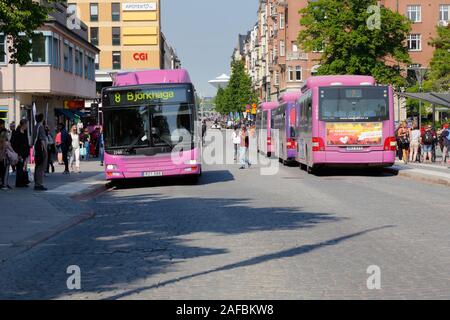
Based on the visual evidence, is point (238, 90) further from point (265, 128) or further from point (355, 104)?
point (355, 104)

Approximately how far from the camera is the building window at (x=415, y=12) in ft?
280

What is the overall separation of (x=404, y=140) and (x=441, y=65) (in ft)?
102

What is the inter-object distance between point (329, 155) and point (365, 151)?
1161 millimetres

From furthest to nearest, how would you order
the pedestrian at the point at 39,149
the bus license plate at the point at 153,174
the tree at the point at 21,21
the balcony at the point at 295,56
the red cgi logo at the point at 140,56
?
the red cgi logo at the point at 140,56
the balcony at the point at 295,56
the bus license plate at the point at 153,174
the pedestrian at the point at 39,149
the tree at the point at 21,21

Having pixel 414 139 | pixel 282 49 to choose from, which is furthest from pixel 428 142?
pixel 282 49

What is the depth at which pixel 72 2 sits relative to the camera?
88.6m

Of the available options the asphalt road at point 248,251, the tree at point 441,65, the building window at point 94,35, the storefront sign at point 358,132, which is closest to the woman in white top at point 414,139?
the storefront sign at point 358,132

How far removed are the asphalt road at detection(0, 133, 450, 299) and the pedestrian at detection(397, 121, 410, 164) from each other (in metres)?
17.2

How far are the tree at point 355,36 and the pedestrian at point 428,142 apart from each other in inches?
895

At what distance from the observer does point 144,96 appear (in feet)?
75.8

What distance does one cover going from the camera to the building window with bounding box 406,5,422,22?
85.4 metres

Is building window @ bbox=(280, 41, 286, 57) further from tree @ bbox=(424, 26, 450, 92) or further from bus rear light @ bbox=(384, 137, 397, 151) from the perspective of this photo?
bus rear light @ bbox=(384, 137, 397, 151)

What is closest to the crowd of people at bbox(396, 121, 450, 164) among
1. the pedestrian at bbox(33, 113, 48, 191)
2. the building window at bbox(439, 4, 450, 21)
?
the pedestrian at bbox(33, 113, 48, 191)

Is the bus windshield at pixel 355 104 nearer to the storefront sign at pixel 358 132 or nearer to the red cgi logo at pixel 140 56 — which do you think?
the storefront sign at pixel 358 132
